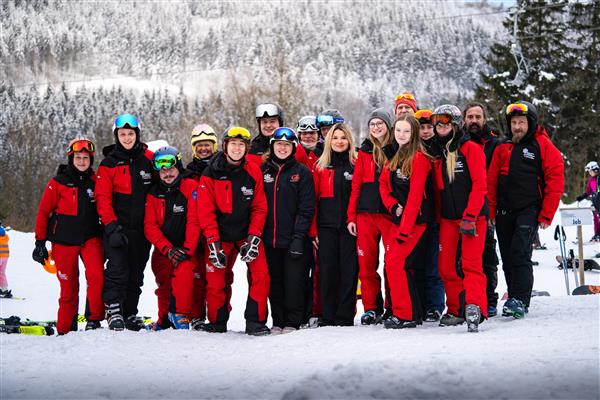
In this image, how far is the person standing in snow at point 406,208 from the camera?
5434 millimetres

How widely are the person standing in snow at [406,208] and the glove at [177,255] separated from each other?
203 cm

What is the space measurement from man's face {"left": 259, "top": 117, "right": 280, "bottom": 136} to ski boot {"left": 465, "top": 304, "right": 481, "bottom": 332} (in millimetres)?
2984

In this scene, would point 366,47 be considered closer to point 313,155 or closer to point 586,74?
point 586,74

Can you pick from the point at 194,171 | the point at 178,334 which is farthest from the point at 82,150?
the point at 178,334

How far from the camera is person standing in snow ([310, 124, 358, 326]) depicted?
237 inches

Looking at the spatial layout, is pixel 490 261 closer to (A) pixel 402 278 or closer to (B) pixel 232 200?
(A) pixel 402 278

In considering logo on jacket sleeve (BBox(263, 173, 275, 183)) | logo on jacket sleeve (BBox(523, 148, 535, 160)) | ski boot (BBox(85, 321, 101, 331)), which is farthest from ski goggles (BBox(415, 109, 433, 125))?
ski boot (BBox(85, 321, 101, 331))

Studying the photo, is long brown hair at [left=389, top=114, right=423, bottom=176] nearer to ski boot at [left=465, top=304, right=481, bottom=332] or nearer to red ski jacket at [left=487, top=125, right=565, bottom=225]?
red ski jacket at [left=487, top=125, right=565, bottom=225]

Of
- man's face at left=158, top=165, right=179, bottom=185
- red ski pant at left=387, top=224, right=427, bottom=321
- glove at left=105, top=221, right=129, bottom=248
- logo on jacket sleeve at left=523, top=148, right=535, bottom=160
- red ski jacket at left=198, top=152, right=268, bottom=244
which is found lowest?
red ski pant at left=387, top=224, right=427, bottom=321

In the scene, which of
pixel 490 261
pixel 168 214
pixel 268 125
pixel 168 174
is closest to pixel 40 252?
pixel 168 214

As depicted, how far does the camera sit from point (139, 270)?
6.45 meters

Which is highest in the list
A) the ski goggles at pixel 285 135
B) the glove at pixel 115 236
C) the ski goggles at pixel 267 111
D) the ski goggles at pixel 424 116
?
the ski goggles at pixel 267 111

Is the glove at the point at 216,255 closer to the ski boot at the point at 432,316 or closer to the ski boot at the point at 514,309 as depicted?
the ski boot at the point at 432,316

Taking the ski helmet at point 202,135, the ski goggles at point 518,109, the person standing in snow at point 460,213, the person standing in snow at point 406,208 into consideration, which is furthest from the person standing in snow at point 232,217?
the ski goggles at point 518,109
